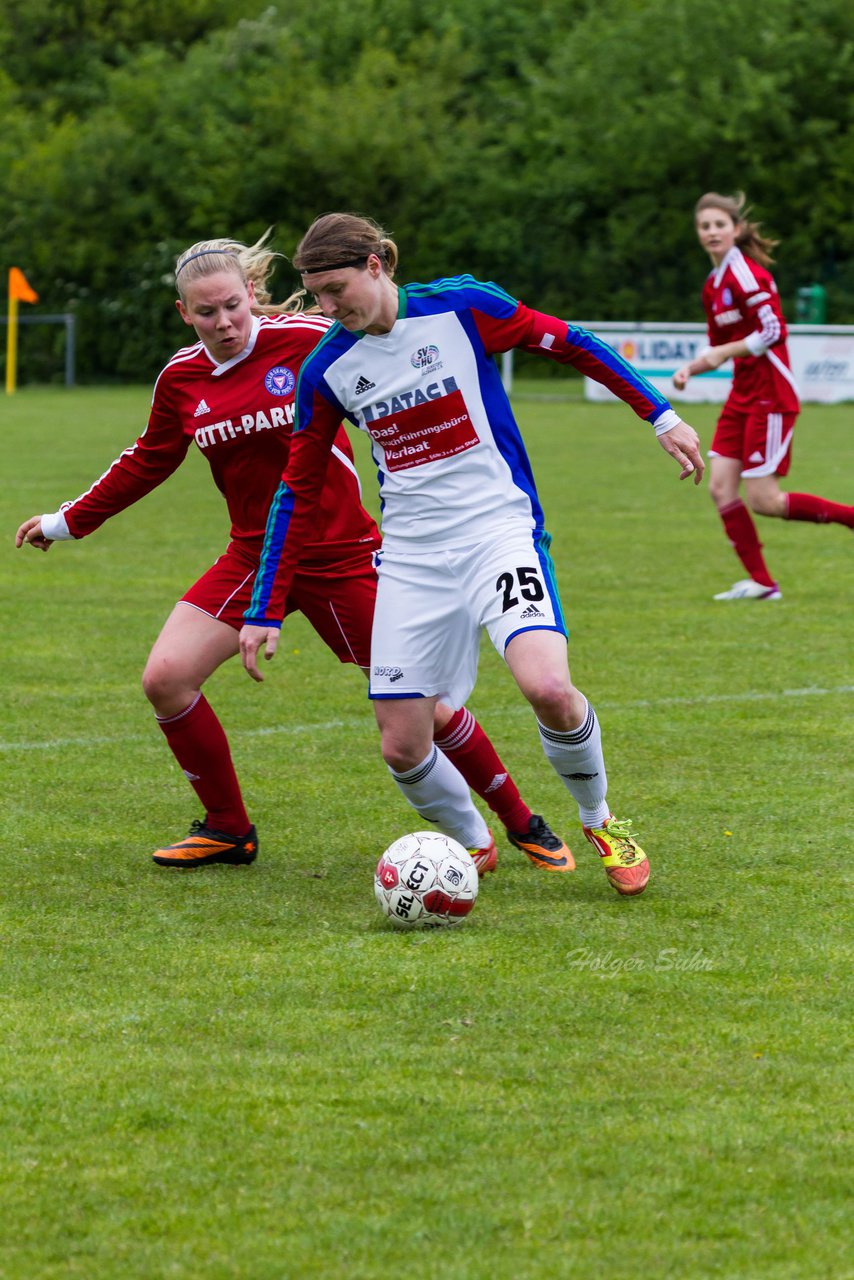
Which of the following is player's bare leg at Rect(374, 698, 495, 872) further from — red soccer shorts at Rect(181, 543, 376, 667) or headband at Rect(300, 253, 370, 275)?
headband at Rect(300, 253, 370, 275)

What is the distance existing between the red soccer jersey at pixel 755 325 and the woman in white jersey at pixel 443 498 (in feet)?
19.2

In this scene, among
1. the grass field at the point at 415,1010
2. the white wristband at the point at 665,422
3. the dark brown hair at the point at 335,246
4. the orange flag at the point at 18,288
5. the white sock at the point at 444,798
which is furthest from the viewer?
the orange flag at the point at 18,288

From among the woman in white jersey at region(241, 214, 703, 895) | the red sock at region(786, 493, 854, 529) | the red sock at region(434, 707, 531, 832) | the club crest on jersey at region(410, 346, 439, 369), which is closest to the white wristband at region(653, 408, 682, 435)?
the woman in white jersey at region(241, 214, 703, 895)

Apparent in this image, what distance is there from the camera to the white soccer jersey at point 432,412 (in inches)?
195

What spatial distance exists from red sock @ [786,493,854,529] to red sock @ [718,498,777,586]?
255 millimetres

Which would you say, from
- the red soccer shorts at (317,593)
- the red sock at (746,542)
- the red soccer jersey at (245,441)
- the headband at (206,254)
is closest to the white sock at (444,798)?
the red soccer shorts at (317,593)

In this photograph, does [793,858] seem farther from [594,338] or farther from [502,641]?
[594,338]

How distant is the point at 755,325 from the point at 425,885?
688 centimetres

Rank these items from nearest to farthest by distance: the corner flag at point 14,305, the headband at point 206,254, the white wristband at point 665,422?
1. the white wristband at point 665,422
2. the headband at point 206,254
3. the corner flag at point 14,305

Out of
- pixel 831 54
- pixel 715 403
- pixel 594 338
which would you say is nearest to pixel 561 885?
pixel 594 338

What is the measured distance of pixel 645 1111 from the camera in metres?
3.53

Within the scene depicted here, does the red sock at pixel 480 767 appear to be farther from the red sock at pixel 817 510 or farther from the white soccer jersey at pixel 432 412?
the red sock at pixel 817 510

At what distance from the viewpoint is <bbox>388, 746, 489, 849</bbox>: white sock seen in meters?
5.20

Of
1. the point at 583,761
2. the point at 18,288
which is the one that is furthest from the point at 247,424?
the point at 18,288
